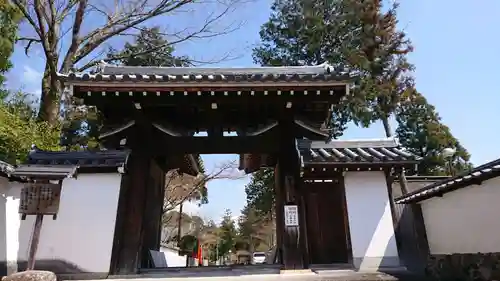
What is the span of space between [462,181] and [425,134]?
18.8 m

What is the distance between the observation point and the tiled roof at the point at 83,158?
6.20 m

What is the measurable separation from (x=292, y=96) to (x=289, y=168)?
1.36 meters

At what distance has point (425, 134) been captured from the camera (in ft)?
74.2

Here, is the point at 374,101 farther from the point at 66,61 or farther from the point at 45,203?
the point at 45,203

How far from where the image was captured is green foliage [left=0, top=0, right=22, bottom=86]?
9836 mm

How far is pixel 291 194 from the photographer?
21.0 feet

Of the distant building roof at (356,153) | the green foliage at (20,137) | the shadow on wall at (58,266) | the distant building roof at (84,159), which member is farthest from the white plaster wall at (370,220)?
the green foliage at (20,137)

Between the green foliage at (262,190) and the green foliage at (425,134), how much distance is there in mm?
9595

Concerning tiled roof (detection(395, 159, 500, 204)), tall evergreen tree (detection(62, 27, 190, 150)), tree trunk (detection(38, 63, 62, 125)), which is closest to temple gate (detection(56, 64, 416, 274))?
tiled roof (detection(395, 159, 500, 204))

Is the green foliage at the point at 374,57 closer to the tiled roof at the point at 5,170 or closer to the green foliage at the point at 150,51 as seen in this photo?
the green foliage at the point at 150,51

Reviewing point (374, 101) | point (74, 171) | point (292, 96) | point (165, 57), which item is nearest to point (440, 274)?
point (292, 96)

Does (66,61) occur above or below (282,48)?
below

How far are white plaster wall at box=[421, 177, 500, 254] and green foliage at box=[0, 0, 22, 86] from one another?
11.8 metres

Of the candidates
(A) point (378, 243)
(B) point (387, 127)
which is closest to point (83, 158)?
(A) point (378, 243)
